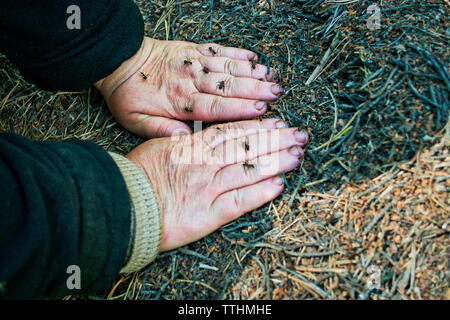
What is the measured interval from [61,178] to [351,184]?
138cm

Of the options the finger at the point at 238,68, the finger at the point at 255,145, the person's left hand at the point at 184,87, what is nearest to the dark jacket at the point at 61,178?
the person's left hand at the point at 184,87

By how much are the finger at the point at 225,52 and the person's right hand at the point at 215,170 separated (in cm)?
51

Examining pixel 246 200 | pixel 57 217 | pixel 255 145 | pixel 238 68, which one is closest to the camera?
pixel 57 217

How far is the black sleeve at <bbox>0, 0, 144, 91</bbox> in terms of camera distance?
1918mm

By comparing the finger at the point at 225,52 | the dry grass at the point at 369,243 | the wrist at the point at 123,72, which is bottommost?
the dry grass at the point at 369,243

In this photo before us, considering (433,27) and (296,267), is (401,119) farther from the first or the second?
(296,267)

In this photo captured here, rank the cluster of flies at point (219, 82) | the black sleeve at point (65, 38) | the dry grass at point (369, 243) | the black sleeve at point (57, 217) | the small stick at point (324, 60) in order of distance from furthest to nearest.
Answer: the small stick at point (324, 60)
the cluster of flies at point (219, 82)
the black sleeve at point (65, 38)
the dry grass at point (369, 243)
the black sleeve at point (57, 217)

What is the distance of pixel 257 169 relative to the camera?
6.60 ft

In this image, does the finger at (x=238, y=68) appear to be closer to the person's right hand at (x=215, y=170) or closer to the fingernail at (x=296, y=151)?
the person's right hand at (x=215, y=170)

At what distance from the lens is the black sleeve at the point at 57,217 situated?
4.30 ft

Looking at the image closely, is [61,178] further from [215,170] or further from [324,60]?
[324,60]

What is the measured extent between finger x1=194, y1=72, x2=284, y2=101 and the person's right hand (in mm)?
178

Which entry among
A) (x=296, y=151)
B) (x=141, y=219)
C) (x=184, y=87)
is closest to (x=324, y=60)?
(x=296, y=151)
